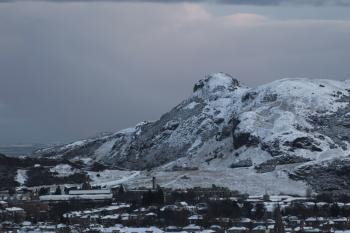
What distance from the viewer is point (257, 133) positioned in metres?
166

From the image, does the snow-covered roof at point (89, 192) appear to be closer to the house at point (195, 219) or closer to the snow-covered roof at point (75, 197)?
the snow-covered roof at point (75, 197)

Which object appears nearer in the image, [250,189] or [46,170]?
[250,189]

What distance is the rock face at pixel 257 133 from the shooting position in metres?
159

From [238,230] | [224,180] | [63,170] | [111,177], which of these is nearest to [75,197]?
[224,180]

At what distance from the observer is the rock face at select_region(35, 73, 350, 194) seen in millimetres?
159125

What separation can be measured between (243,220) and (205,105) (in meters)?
96.4

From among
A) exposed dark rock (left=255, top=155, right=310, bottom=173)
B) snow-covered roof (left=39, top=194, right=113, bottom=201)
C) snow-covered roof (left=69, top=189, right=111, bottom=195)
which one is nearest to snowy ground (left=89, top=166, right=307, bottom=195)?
exposed dark rock (left=255, top=155, right=310, bottom=173)

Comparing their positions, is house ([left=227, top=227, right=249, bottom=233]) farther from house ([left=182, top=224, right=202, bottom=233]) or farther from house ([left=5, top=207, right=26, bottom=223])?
house ([left=5, top=207, right=26, bottom=223])

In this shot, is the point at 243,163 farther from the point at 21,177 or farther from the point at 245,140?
the point at 21,177

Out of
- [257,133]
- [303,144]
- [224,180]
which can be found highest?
[257,133]

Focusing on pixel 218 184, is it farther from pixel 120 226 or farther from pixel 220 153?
pixel 120 226

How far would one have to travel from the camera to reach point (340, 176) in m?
144

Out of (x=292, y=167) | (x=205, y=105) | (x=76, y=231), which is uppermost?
(x=205, y=105)

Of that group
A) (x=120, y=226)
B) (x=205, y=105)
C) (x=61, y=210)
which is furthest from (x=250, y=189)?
(x=205, y=105)
